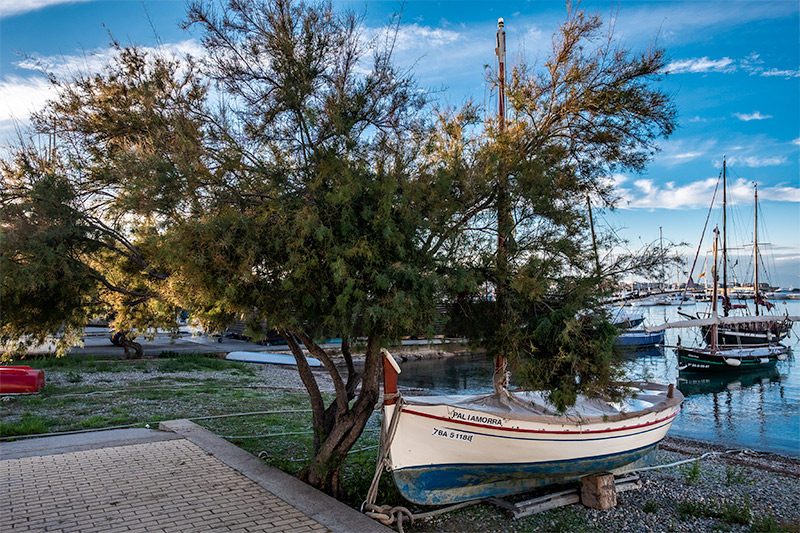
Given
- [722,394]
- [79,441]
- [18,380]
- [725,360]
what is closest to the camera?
[79,441]

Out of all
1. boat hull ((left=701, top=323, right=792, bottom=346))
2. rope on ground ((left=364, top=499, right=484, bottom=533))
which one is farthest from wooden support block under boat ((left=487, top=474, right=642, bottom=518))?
boat hull ((left=701, top=323, right=792, bottom=346))

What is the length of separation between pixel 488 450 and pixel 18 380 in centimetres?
1381

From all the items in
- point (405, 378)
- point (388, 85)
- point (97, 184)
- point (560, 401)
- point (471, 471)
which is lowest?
point (405, 378)

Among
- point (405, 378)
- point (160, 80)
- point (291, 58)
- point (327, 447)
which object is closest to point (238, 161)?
point (291, 58)

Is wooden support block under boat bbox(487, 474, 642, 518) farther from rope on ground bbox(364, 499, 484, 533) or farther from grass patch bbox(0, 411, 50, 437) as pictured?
grass patch bbox(0, 411, 50, 437)

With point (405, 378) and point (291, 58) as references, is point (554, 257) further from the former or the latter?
point (405, 378)

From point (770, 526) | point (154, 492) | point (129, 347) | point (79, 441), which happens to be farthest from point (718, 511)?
point (129, 347)

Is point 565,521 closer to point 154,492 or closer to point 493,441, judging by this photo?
point 493,441

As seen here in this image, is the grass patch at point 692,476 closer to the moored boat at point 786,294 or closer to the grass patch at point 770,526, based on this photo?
the grass patch at point 770,526

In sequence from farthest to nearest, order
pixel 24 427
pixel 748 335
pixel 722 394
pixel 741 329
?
pixel 741 329
pixel 748 335
pixel 722 394
pixel 24 427

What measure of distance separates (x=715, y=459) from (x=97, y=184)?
14.6 meters

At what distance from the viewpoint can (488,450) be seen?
24.2 feet

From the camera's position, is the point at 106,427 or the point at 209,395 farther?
the point at 209,395

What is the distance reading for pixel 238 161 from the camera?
7219 mm
